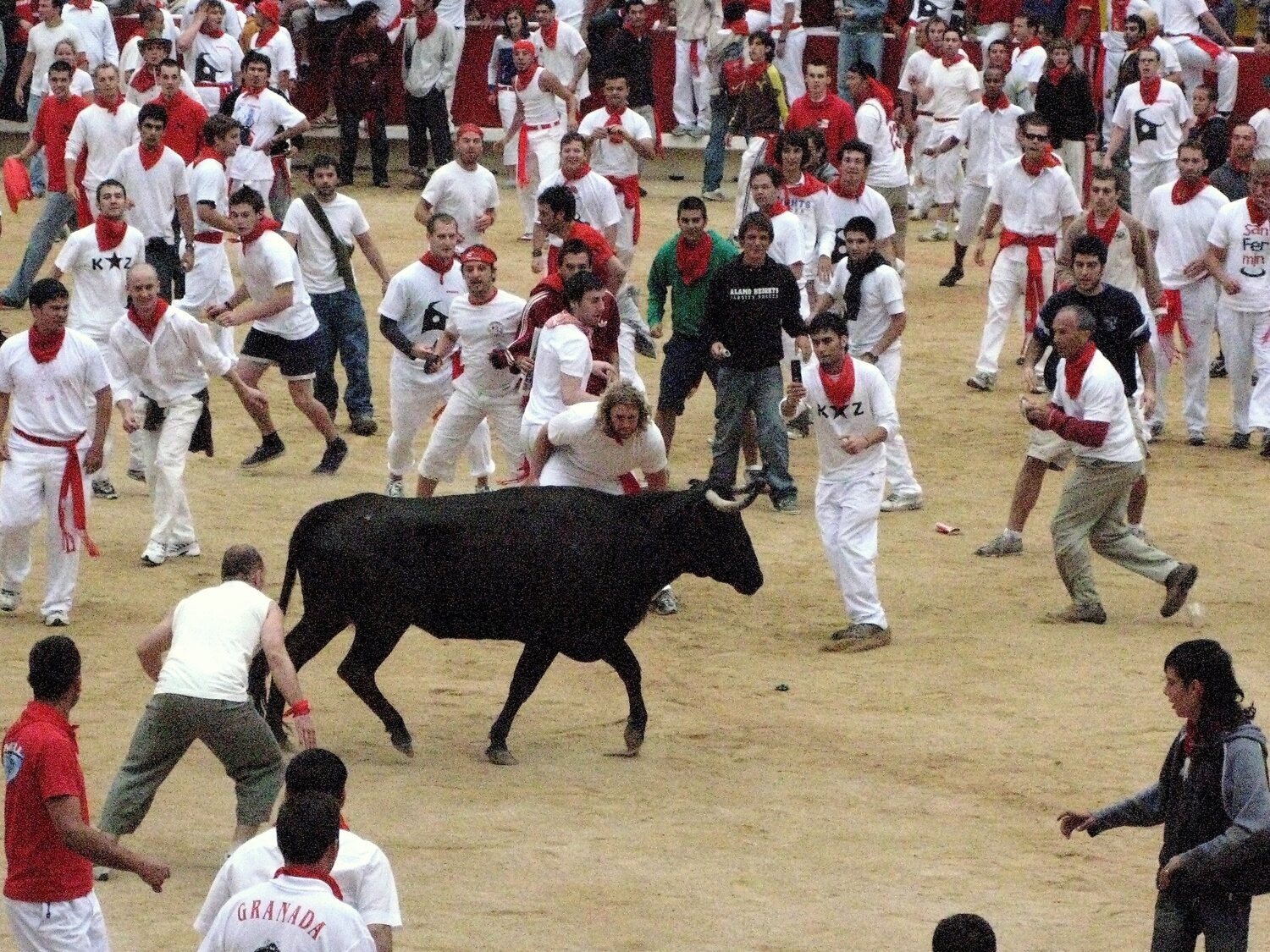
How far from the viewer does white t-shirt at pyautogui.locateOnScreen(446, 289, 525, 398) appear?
14.0 meters

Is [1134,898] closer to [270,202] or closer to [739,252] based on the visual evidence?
[739,252]

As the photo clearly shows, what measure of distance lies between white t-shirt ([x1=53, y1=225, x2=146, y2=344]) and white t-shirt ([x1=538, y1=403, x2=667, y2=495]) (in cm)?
512

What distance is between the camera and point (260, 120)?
21.0 m

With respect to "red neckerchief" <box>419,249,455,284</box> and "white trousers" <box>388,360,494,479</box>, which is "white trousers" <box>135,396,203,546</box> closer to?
"white trousers" <box>388,360,494,479</box>

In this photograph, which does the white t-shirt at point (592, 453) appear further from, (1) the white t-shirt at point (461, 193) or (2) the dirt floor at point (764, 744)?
(1) the white t-shirt at point (461, 193)

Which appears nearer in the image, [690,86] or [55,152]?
[55,152]

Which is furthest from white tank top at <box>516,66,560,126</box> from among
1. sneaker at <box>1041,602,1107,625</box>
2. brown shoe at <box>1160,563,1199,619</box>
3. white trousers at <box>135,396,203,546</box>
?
brown shoe at <box>1160,563,1199,619</box>

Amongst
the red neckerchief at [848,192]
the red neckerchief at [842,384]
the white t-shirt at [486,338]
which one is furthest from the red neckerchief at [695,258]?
the red neckerchief at [842,384]

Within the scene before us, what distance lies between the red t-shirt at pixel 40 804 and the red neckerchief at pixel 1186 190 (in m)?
12.0

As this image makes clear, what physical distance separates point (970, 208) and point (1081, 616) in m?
9.37

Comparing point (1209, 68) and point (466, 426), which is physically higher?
point (1209, 68)

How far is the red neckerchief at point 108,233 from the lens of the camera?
15.7 m

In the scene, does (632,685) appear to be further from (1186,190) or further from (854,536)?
(1186,190)

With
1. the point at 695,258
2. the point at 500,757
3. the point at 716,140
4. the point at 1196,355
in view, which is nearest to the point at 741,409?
the point at 695,258
